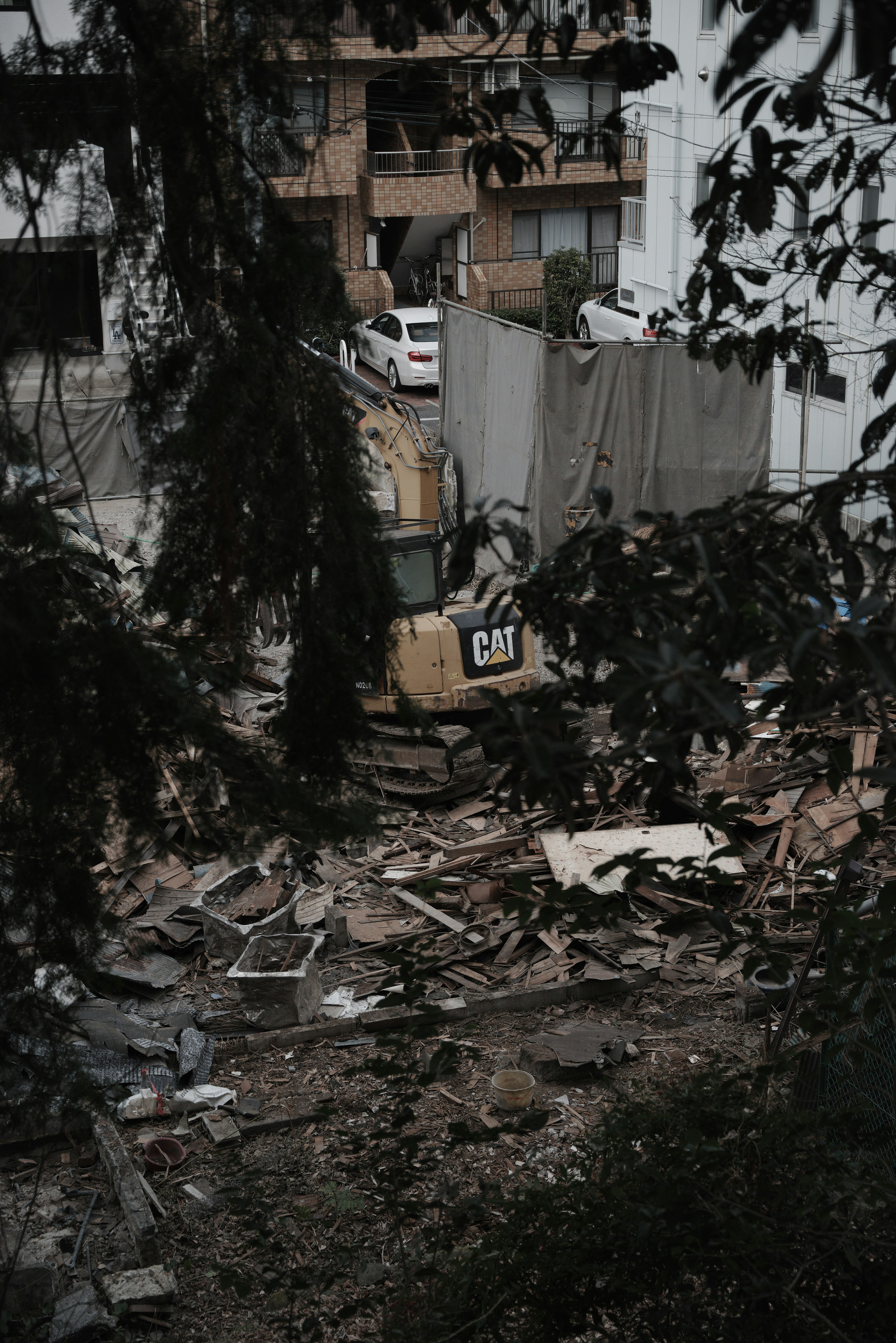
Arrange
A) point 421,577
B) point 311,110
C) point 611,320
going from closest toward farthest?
point 311,110 → point 421,577 → point 611,320

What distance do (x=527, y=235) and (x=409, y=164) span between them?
15.1 feet

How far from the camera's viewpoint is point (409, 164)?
36.3 metres

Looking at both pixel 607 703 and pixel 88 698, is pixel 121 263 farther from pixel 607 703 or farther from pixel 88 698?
pixel 607 703

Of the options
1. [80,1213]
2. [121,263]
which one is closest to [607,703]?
[121,263]

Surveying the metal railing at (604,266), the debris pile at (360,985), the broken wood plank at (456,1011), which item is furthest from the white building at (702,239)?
the metal railing at (604,266)

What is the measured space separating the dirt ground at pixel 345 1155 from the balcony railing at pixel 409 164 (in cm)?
3102

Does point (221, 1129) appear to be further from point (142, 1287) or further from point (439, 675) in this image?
point (439, 675)

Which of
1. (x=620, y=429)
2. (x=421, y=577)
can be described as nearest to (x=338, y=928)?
(x=421, y=577)

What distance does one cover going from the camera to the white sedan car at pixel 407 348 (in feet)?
92.4

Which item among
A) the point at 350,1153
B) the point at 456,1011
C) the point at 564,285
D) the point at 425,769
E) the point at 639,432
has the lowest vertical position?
the point at 456,1011

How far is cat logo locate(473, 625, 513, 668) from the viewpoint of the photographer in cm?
1242

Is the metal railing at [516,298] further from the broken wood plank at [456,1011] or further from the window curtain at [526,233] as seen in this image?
the broken wood plank at [456,1011]

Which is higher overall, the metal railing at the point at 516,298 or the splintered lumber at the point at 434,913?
the metal railing at the point at 516,298

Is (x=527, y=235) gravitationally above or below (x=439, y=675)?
above
